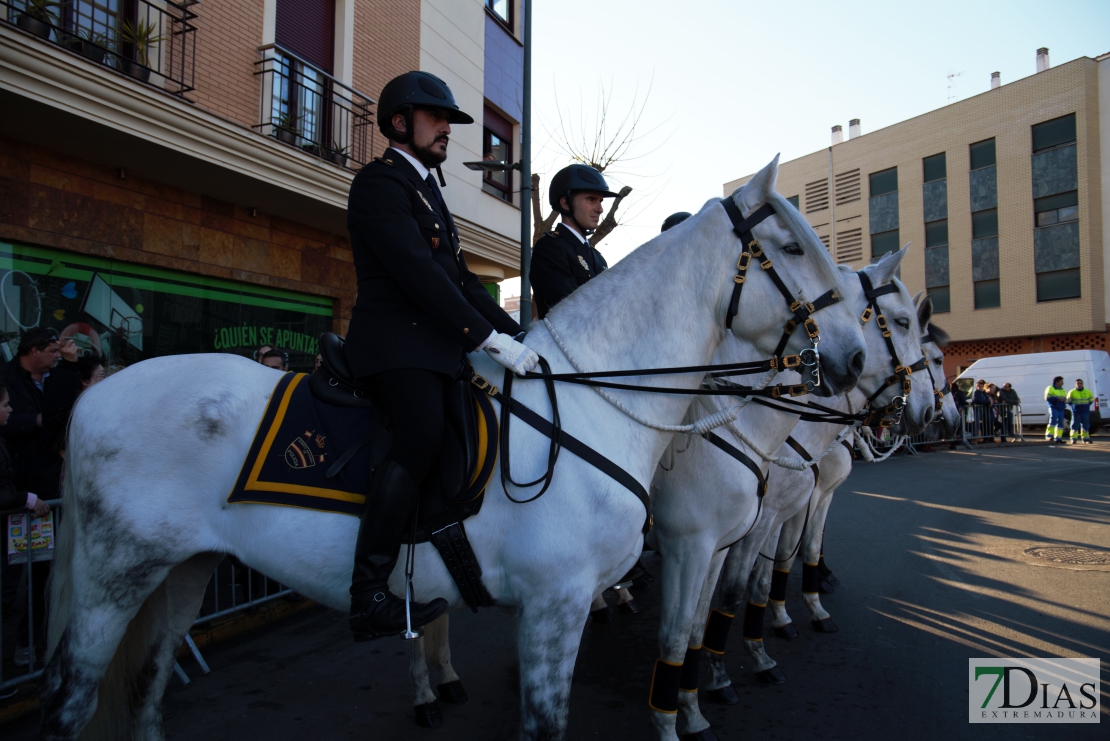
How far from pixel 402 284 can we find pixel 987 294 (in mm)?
37968

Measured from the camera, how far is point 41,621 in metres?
4.85

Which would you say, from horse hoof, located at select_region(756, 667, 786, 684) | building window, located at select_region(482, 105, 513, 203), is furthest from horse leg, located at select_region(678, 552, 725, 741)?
building window, located at select_region(482, 105, 513, 203)

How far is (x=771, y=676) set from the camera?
4461 millimetres

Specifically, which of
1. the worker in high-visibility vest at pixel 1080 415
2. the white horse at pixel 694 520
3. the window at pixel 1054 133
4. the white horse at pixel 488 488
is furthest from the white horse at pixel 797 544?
the window at pixel 1054 133

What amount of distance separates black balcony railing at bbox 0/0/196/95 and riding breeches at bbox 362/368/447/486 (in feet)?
22.5

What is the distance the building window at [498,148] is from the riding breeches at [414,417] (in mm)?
13141

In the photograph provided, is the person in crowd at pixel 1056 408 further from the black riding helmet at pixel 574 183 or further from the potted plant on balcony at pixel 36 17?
the potted plant on balcony at pixel 36 17

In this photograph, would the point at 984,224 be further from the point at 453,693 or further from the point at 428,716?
the point at 428,716

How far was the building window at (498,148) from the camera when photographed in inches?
611

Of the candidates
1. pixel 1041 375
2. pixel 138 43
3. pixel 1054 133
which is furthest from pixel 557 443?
pixel 1054 133

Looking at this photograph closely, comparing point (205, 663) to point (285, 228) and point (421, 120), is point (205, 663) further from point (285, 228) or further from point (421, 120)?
point (285, 228)

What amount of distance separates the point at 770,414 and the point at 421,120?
2282 mm

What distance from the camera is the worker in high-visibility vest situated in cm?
2103

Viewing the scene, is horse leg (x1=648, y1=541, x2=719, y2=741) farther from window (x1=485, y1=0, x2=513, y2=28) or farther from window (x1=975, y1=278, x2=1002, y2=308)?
window (x1=975, y1=278, x2=1002, y2=308)
